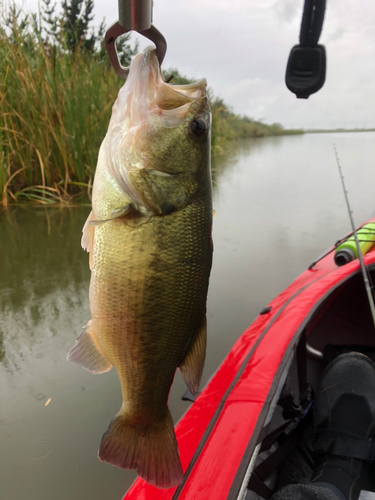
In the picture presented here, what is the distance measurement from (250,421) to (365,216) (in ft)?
16.8

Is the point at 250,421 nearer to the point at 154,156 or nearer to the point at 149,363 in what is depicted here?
the point at 149,363

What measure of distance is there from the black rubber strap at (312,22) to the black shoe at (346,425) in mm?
1348

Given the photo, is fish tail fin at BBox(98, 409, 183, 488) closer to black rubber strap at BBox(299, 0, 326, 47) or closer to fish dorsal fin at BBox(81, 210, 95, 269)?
fish dorsal fin at BBox(81, 210, 95, 269)

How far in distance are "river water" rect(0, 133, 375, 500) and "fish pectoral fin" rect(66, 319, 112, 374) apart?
3.10ft

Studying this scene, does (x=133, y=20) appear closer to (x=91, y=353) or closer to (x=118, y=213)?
(x=118, y=213)

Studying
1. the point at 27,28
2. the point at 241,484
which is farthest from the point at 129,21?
the point at 27,28

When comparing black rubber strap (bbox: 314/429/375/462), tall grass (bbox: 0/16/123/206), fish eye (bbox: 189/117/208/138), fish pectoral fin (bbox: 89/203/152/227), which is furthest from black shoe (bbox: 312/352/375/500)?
tall grass (bbox: 0/16/123/206)

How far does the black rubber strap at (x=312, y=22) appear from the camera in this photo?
1.04 meters

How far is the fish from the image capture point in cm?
85

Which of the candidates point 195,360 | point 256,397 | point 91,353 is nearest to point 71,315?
point 256,397

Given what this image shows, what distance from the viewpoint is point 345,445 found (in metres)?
1.48

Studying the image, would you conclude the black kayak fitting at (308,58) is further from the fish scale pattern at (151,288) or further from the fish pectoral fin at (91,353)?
the fish pectoral fin at (91,353)

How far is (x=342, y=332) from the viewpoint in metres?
2.52

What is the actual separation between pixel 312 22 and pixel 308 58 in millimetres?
100
